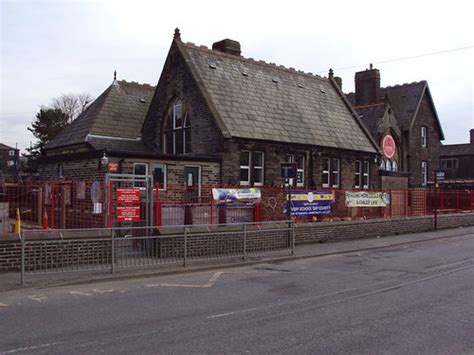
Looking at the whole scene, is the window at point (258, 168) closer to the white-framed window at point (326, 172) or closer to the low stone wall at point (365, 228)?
the white-framed window at point (326, 172)

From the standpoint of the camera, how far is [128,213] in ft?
41.9

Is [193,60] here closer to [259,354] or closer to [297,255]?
[297,255]

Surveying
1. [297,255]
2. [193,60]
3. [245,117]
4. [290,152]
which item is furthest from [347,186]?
[297,255]

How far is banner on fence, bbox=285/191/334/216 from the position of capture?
1758cm

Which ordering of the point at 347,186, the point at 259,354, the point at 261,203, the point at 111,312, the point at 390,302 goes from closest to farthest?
the point at 259,354 < the point at 111,312 < the point at 390,302 < the point at 261,203 < the point at 347,186

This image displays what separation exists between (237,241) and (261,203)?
7.77 ft

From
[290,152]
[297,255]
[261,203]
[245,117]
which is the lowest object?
[297,255]

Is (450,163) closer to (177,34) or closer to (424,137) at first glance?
(424,137)

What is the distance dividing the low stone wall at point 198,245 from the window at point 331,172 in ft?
18.1

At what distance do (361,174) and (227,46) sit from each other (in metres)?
10.5

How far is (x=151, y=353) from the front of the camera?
5.65m

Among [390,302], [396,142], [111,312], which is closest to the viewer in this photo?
[111,312]

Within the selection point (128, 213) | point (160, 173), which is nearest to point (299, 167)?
point (160, 173)

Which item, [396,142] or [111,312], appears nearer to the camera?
[111,312]
